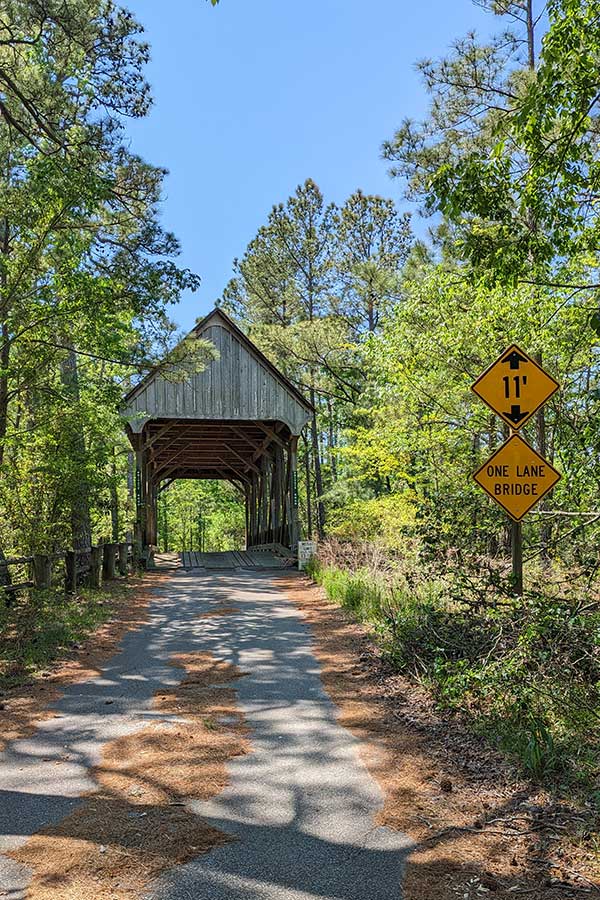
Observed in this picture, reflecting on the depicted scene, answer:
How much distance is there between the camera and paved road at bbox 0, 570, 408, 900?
3.15 meters

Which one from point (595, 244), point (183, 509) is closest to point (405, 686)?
point (595, 244)

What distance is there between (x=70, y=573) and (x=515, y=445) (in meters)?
9.05

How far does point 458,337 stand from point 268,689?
7108 mm

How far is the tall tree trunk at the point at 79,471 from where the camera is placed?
12266mm

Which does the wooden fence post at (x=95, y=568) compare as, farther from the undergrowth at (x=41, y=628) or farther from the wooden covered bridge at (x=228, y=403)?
the wooden covered bridge at (x=228, y=403)

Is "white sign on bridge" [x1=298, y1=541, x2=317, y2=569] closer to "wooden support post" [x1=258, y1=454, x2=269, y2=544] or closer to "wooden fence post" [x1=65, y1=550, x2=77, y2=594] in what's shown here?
"wooden fence post" [x1=65, y1=550, x2=77, y2=594]

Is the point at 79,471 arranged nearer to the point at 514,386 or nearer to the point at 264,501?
the point at 514,386

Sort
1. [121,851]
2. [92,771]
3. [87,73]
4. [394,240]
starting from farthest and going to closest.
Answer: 1. [394,240]
2. [87,73]
3. [92,771]
4. [121,851]

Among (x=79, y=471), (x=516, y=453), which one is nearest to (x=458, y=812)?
(x=516, y=453)

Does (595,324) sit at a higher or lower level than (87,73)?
lower

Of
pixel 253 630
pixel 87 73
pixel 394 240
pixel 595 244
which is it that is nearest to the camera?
pixel 595 244

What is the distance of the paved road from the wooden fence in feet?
7.35

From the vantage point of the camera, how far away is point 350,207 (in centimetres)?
2875

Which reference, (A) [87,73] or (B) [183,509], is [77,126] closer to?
(A) [87,73]
